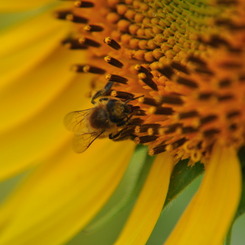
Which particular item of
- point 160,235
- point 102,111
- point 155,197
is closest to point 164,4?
point 102,111

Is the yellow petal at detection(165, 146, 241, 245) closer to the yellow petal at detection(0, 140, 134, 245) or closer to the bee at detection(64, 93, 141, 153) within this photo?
the bee at detection(64, 93, 141, 153)

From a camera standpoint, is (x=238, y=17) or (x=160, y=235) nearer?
(x=238, y=17)

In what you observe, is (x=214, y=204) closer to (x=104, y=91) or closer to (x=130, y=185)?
(x=130, y=185)

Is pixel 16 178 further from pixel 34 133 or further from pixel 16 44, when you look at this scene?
pixel 16 44

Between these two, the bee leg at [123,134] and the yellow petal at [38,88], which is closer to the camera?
the bee leg at [123,134]

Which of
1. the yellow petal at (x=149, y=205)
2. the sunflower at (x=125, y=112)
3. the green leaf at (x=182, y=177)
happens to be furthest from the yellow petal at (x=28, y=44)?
the green leaf at (x=182, y=177)

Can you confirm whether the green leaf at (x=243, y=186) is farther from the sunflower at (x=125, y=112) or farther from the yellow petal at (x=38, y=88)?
the yellow petal at (x=38, y=88)
